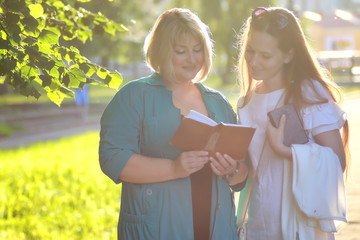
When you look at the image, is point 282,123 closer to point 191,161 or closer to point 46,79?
point 191,161

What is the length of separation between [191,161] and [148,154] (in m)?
0.27

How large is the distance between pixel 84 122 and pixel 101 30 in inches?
598

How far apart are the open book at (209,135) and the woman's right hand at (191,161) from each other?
38 mm

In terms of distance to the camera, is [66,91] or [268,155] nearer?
[268,155]

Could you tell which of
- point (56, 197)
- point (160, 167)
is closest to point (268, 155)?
point (160, 167)

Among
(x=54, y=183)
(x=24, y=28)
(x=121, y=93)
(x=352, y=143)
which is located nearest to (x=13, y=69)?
(x=24, y=28)

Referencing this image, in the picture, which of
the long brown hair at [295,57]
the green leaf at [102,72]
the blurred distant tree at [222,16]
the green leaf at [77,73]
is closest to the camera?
the long brown hair at [295,57]

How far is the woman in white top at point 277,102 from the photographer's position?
132 inches

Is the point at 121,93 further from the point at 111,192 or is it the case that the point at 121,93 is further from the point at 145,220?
the point at 111,192

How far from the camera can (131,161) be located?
320cm

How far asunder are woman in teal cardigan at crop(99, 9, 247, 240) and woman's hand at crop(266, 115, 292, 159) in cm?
23

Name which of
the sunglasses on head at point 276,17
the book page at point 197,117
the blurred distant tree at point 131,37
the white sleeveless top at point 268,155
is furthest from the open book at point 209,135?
the blurred distant tree at point 131,37

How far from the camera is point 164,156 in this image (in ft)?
10.9

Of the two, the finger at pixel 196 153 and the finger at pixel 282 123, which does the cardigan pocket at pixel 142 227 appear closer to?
the finger at pixel 196 153
